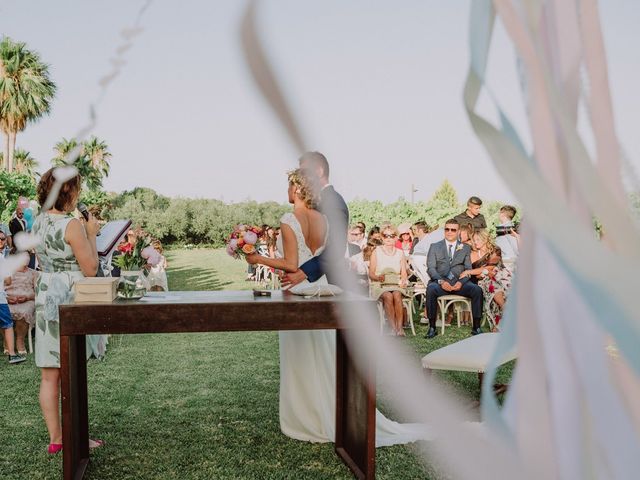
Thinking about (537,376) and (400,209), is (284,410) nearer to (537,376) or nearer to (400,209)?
(537,376)

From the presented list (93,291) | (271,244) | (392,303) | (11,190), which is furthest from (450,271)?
(11,190)

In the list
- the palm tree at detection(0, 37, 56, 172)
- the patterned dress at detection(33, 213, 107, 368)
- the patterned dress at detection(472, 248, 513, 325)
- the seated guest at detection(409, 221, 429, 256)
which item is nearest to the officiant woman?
the patterned dress at detection(33, 213, 107, 368)

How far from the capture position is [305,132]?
1.40 ft

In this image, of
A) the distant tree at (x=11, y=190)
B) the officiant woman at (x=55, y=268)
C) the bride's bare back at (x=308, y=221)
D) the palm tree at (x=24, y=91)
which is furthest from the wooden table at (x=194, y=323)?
the palm tree at (x=24, y=91)

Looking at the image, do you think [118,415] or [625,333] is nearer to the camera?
[625,333]

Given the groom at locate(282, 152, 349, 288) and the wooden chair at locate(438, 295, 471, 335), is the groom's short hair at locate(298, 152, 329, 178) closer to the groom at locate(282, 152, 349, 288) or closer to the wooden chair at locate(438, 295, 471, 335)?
the groom at locate(282, 152, 349, 288)

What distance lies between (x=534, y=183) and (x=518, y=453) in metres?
0.24

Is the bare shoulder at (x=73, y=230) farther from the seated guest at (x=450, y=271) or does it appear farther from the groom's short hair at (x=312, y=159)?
the seated guest at (x=450, y=271)

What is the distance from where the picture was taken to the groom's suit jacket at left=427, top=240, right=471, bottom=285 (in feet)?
31.0

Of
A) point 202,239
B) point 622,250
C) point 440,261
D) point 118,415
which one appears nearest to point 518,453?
point 622,250

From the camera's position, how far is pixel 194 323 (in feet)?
11.8

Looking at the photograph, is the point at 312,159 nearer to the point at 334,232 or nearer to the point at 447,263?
the point at 334,232

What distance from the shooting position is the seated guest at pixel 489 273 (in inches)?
367

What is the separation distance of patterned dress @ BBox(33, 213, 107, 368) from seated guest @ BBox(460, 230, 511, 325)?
21.4ft
